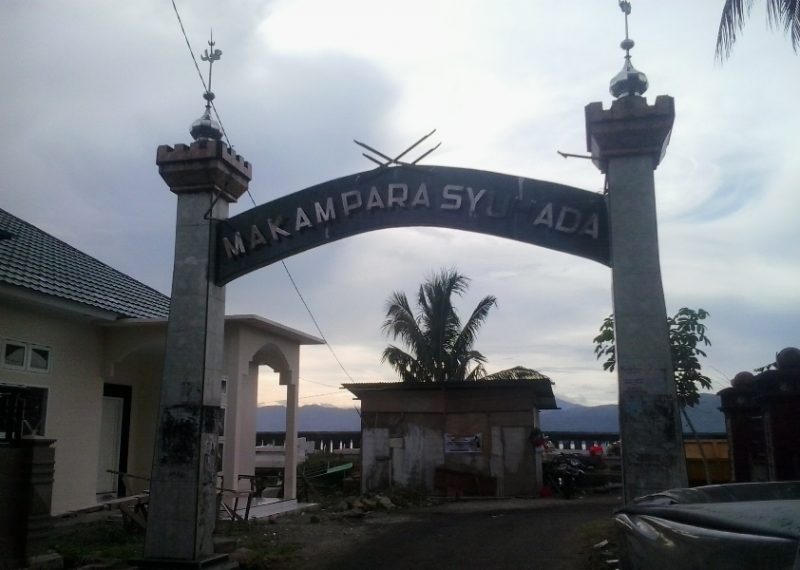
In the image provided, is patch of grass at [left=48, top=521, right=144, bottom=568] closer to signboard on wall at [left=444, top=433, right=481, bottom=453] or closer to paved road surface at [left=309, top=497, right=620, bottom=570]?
paved road surface at [left=309, top=497, right=620, bottom=570]

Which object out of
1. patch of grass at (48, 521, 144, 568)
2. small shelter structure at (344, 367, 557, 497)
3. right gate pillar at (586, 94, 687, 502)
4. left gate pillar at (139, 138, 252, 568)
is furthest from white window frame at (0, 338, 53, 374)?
right gate pillar at (586, 94, 687, 502)

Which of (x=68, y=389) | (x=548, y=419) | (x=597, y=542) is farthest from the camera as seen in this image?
(x=548, y=419)

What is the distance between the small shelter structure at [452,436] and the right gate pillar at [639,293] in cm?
1148

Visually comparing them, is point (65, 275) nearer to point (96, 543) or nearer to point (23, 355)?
point (23, 355)

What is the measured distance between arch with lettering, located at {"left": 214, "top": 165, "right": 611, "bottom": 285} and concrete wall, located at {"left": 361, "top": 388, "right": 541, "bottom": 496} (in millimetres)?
11121

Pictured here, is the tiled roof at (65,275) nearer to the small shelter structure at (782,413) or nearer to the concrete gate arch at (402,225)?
the concrete gate arch at (402,225)

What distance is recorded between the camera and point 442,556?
9.99m

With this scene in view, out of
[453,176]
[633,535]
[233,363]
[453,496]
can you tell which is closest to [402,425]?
[453,496]

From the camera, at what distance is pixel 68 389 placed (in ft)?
45.2

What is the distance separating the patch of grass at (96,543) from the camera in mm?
8758

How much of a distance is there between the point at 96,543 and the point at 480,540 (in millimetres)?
5583

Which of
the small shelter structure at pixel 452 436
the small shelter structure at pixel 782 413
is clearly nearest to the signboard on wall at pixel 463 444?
the small shelter structure at pixel 452 436

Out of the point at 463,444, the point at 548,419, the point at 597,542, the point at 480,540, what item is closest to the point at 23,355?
the point at 480,540

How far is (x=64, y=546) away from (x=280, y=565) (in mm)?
2971
